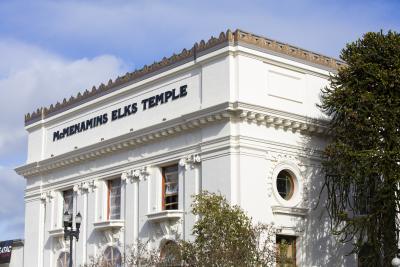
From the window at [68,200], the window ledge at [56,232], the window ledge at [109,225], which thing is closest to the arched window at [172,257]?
the window ledge at [109,225]

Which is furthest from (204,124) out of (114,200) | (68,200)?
(68,200)

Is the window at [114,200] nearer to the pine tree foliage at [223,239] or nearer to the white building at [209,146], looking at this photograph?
the white building at [209,146]

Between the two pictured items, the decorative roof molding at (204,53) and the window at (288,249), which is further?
the decorative roof molding at (204,53)

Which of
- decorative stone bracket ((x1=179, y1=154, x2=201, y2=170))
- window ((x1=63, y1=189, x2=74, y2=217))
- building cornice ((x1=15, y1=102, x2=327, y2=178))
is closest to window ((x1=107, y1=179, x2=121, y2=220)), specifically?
building cornice ((x1=15, y1=102, x2=327, y2=178))

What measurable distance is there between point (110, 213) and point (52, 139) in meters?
7.62

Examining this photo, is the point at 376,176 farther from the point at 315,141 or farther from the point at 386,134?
the point at 315,141

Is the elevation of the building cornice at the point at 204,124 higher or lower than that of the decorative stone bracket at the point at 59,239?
higher

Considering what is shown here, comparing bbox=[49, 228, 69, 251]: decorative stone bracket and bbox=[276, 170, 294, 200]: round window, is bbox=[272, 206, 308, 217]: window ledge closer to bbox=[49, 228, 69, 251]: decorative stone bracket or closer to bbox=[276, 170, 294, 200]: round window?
bbox=[276, 170, 294, 200]: round window

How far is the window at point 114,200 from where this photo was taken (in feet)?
139

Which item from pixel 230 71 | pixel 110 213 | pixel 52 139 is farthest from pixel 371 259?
pixel 52 139

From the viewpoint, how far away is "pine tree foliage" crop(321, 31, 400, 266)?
34.1 m

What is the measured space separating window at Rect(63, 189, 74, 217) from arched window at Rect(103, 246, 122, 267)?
489 centimetres

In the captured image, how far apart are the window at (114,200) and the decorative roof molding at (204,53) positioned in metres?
4.88

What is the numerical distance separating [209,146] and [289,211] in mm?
4590
